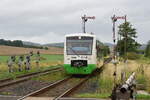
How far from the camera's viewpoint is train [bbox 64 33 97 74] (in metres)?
25.2

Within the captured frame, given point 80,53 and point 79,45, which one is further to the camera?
point 79,45

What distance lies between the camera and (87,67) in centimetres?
2525

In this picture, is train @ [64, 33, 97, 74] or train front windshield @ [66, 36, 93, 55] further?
train front windshield @ [66, 36, 93, 55]

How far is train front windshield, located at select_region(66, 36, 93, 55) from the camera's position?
25.5 m

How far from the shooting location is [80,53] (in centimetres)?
2550

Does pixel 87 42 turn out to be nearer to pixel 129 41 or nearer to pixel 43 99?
pixel 43 99

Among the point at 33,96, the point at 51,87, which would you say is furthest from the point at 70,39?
the point at 33,96

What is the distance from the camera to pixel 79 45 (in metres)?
25.8

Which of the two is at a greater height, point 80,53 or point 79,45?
point 79,45

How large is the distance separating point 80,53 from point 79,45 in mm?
662

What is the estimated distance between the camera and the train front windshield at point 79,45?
25.5 metres

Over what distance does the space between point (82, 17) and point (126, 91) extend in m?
35.6

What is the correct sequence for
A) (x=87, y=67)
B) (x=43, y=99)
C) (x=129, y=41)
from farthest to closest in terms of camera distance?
(x=129, y=41) < (x=87, y=67) < (x=43, y=99)

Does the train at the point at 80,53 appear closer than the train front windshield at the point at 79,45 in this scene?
Yes
